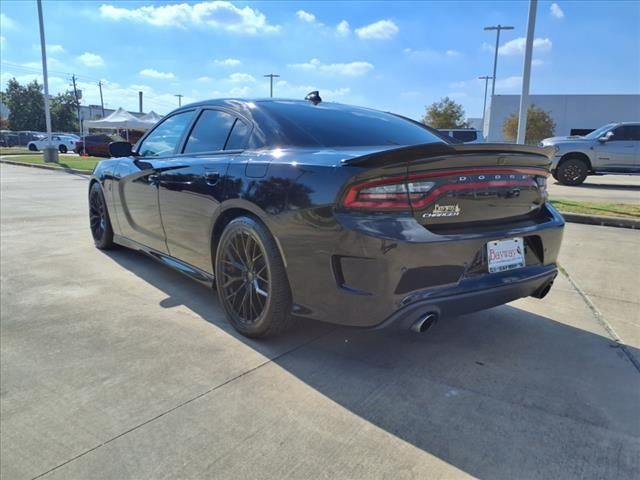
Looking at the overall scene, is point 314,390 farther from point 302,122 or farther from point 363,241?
Answer: point 302,122

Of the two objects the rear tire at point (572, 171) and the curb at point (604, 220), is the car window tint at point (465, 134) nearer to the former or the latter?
the rear tire at point (572, 171)

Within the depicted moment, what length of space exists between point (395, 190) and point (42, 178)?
14.4 m

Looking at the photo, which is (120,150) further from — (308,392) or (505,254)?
(505,254)

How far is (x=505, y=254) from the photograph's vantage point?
268 centimetres

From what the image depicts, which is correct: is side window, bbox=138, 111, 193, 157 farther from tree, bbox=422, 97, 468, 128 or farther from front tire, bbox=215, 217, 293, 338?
tree, bbox=422, 97, 468, 128

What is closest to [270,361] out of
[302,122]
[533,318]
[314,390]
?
[314,390]

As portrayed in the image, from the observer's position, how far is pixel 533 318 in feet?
11.5

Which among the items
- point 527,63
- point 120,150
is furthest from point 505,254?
point 527,63

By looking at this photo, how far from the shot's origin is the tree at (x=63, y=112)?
72.3m

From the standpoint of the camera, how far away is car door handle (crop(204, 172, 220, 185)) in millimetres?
3145

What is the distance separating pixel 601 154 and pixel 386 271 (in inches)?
507

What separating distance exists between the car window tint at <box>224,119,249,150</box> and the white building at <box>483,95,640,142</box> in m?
43.8

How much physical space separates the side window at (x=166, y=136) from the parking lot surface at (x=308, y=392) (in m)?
1.19

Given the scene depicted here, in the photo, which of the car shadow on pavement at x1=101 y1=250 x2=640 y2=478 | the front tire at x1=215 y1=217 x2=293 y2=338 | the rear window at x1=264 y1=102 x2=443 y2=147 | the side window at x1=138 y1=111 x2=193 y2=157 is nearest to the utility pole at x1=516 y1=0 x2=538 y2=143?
the rear window at x1=264 y1=102 x2=443 y2=147
